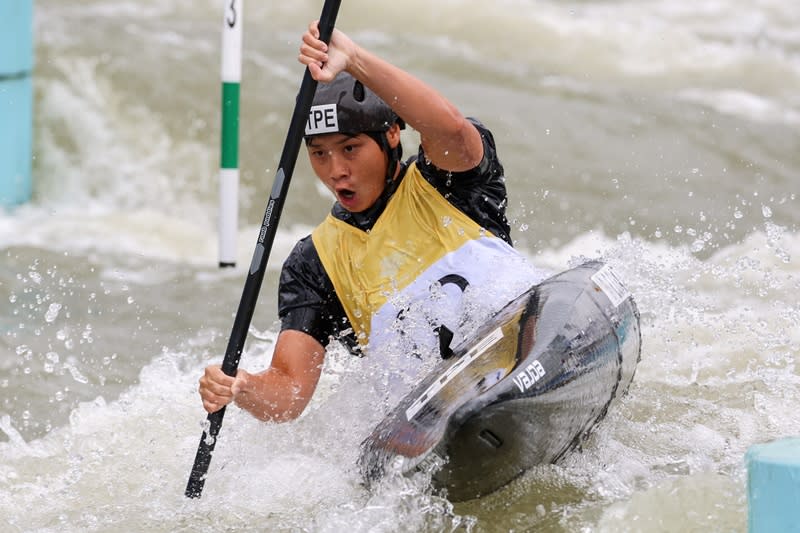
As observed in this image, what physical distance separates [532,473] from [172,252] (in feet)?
13.5

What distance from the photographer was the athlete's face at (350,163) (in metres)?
3.36

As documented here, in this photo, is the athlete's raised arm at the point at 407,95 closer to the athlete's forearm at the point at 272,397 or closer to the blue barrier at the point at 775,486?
the athlete's forearm at the point at 272,397

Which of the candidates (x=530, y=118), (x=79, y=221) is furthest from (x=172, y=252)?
(x=530, y=118)

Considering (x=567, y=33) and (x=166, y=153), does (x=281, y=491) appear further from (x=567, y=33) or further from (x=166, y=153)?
(x=567, y=33)

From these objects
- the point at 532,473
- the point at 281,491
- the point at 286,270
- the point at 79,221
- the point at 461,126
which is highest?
the point at 461,126

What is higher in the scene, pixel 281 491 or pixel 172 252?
pixel 281 491

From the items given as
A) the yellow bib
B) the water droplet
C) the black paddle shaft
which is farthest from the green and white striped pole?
the black paddle shaft

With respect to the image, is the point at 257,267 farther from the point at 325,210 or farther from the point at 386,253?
the point at 325,210

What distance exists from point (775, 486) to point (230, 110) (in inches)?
153

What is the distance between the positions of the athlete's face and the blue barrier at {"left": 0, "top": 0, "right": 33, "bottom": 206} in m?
3.93

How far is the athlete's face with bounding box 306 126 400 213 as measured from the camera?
11.0ft

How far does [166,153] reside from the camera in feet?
26.9

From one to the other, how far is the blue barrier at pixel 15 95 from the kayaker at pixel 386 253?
380 cm

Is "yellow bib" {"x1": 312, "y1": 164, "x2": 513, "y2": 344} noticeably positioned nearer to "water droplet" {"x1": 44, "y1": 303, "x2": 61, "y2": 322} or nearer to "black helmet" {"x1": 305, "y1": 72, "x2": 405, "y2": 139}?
"black helmet" {"x1": 305, "y1": 72, "x2": 405, "y2": 139}
